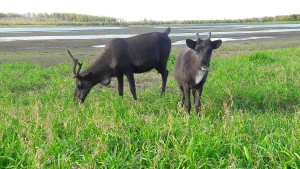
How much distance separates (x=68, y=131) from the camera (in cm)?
538

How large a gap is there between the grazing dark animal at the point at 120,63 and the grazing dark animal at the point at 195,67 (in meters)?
1.50

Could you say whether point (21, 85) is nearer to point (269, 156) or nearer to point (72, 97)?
point (72, 97)

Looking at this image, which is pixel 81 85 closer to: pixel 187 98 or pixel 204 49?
pixel 187 98

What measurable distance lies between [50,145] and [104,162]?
0.86 m

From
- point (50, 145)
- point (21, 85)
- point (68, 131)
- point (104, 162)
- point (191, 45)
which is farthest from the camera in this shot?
point (21, 85)

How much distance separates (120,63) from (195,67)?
92.7 inches

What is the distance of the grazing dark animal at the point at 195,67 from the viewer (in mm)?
6965

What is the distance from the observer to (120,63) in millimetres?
9133

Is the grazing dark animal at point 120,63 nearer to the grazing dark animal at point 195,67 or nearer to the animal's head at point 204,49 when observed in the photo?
the grazing dark animal at point 195,67

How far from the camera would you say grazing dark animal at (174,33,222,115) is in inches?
274

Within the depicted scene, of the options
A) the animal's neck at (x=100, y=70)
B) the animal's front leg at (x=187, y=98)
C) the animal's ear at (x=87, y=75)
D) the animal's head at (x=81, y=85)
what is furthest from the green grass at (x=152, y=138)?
the animal's neck at (x=100, y=70)

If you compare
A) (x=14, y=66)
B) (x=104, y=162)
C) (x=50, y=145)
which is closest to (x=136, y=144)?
(x=104, y=162)

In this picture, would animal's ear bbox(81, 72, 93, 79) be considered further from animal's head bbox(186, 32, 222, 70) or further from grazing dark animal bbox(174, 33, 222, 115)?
animal's head bbox(186, 32, 222, 70)

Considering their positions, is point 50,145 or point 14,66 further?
point 14,66
